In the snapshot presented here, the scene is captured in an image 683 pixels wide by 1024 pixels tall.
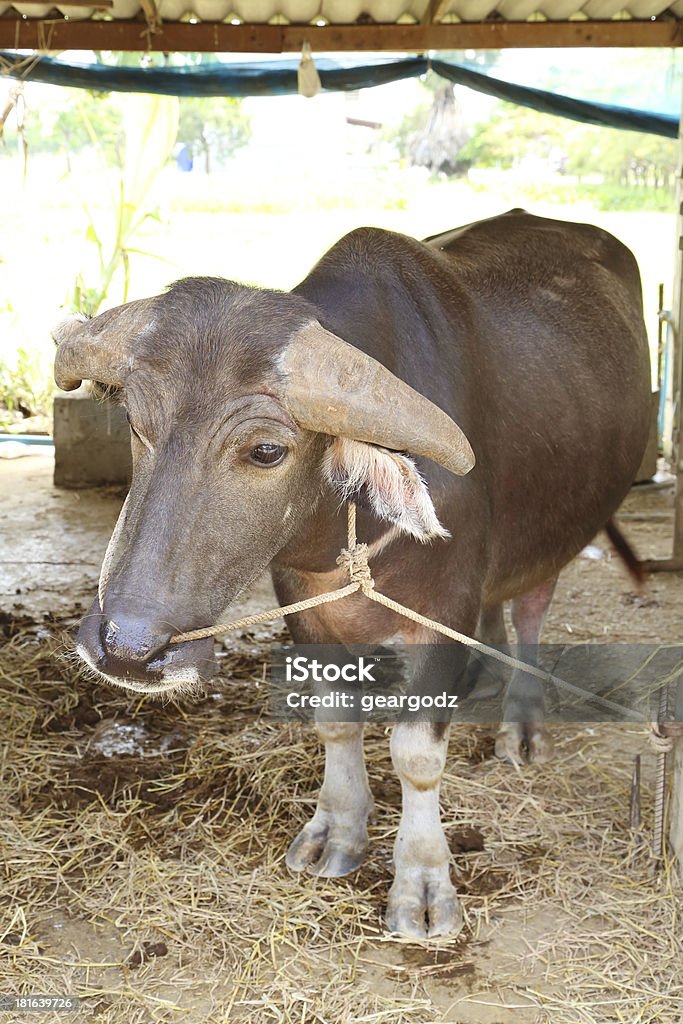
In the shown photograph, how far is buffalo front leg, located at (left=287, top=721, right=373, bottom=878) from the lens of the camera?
276 cm

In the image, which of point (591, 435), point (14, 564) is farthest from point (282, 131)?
point (591, 435)

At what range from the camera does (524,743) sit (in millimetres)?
3363

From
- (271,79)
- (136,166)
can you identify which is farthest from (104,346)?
(136,166)

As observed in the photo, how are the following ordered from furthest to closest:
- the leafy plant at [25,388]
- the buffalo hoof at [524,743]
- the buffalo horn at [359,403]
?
the leafy plant at [25,388], the buffalo hoof at [524,743], the buffalo horn at [359,403]

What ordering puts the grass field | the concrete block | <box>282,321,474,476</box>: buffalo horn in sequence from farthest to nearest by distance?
the grass field < the concrete block < <box>282,321,474,476</box>: buffalo horn

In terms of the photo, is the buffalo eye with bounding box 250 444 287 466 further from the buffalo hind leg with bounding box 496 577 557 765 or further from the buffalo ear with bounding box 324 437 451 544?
the buffalo hind leg with bounding box 496 577 557 765

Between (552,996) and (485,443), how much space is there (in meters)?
1.27

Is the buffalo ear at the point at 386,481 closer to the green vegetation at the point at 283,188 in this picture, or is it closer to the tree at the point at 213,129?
the green vegetation at the point at 283,188

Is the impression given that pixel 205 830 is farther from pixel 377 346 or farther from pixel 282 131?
pixel 282 131

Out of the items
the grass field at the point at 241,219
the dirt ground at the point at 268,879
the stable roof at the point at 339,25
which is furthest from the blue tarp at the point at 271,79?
the grass field at the point at 241,219

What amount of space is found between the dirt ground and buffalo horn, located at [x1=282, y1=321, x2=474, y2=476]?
1207 mm

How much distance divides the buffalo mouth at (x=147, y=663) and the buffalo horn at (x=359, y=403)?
0.45m

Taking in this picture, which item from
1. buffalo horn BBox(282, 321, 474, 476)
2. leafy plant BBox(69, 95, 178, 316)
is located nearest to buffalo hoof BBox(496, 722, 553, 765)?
buffalo horn BBox(282, 321, 474, 476)

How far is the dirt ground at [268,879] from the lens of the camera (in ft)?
7.54
